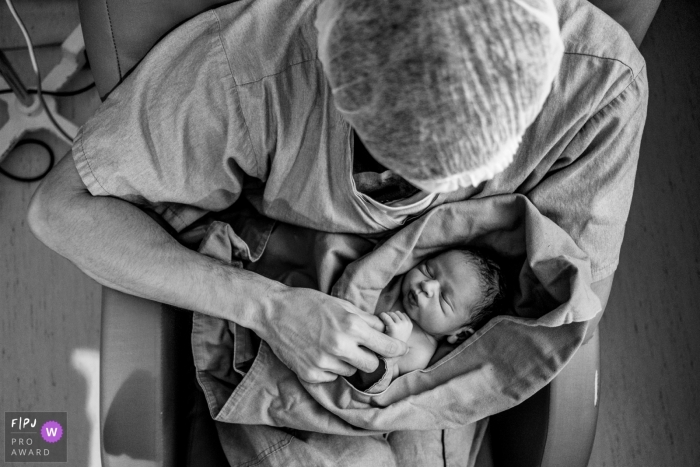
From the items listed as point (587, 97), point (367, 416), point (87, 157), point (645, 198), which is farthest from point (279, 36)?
point (645, 198)

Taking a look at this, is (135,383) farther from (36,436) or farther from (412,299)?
(36,436)

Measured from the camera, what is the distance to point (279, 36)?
0.81 m

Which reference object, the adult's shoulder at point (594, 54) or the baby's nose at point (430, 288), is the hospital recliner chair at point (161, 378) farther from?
the baby's nose at point (430, 288)

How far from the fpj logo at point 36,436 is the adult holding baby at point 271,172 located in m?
0.68

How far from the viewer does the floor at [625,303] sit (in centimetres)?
140

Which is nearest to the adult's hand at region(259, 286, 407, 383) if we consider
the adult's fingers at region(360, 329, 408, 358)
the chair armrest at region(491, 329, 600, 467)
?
the adult's fingers at region(360, 329, 408, 358)

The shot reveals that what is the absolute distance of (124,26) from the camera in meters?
0.84

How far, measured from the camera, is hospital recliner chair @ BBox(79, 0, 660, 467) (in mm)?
843

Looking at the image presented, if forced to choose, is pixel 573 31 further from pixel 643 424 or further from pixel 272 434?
pixel 643 424

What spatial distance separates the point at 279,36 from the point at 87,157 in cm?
29

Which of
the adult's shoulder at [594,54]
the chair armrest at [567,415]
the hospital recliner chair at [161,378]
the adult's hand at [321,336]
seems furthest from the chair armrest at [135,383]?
the adult's shoulder at [594,54]

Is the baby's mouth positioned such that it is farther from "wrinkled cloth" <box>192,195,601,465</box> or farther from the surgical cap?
the surgical cap

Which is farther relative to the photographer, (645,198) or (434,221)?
(645,198)

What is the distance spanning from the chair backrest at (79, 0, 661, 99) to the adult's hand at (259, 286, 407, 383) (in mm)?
386
